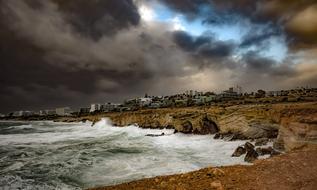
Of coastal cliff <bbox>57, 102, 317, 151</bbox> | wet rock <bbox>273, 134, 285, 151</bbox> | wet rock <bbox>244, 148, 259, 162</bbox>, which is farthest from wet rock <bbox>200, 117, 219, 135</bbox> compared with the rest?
wet rock <bbox>244, 148, 259, 162</bbox>

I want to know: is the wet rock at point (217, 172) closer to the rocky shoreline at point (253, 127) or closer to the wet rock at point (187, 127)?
the rocky shoreline at point (253, 127)

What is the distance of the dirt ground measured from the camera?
33.2 feet

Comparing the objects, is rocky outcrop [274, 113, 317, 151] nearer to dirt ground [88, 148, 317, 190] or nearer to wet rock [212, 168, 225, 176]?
dirt ground [88, 148, 317, 190]

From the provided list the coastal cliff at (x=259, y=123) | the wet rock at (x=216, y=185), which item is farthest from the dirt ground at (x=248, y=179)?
the coastal cliff at (x=259, y=123)

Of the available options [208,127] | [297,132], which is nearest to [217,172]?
[297,132]

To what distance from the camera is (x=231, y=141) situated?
3447 centimetres

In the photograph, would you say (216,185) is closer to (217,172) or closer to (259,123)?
(217,172)

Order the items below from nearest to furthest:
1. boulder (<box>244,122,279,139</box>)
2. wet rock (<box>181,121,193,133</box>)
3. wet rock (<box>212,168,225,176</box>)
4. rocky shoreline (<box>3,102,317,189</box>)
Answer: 1. wet rock (<box>212,168,225,176</box>)
2. rocky shoreline (<box>3,102,317,189</box>)
3. boulder (<box>244,122,279,139</box>)
4. wet rock (<box>181,121,193,133</box>)

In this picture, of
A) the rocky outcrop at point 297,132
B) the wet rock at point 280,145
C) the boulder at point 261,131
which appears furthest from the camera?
the boulder at point 261,131

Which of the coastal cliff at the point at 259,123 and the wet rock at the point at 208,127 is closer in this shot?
the coastal cliff at the point at 259,123

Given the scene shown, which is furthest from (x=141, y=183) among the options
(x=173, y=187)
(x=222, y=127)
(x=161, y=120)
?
(x=161, y=120)

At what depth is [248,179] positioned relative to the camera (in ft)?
35.4

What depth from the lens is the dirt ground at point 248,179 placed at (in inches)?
399

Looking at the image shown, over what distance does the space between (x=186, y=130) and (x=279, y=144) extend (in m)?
25.7
